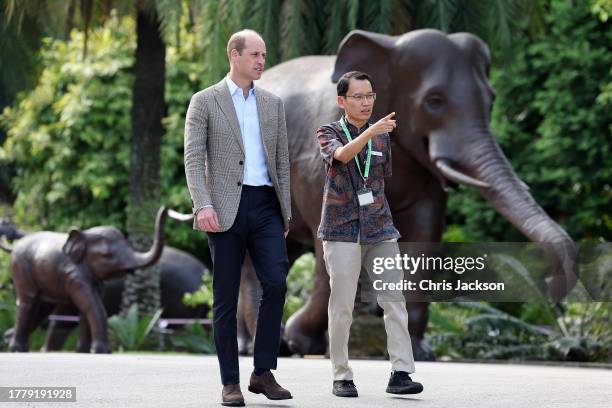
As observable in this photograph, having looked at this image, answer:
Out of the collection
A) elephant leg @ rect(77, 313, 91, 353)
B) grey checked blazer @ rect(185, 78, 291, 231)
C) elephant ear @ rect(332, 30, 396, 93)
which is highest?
elephant ear @ rect(332, 30, 396, 93)

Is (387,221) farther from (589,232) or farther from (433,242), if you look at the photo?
(589,232)

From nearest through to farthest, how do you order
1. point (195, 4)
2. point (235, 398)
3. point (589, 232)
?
1. point (235, 398)
2. point (195, 4)
3. point (589, 232)

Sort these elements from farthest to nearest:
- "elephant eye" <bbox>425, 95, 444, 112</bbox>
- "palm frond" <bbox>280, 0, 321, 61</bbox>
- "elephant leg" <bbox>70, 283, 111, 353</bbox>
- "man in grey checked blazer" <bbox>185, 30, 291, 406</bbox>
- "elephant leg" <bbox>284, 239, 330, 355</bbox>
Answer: "palm frond" <bbox>280, 0, 321, 61</bbox> < "elephant leg" <bbox>70, 283, 111, 353</bbox> < "elephant leg" <bbox>284, 239, 330, 355</bbox> < "elephant eye" <bbox>425, 95, 444, 112</bbox> < "man in grey checked blazer" <bbox>185, 30, 291, 406</bbox>

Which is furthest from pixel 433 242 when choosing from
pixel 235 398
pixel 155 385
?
pixel 235 398

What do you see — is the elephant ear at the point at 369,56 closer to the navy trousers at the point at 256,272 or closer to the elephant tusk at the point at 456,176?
the elephant tusk at the point at 456,176

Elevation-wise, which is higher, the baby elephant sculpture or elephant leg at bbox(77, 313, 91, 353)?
the baby elephant sculpture

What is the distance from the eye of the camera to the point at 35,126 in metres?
28.7

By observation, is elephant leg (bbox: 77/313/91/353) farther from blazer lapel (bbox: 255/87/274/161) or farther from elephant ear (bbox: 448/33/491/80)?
blazer lapel (bbox: 255/87/274/161)

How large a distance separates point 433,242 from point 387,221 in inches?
168

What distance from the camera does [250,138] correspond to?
6.95 meters

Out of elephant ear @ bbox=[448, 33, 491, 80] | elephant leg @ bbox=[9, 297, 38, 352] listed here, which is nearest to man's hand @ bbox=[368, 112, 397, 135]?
elephant ear @ bbox=[448, 33, 491, 80]

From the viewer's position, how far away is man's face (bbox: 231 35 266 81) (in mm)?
6828

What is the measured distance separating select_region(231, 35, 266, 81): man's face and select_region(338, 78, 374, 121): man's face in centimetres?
49

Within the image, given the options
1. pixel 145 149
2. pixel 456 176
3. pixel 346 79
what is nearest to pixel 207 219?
pixel 346 79
